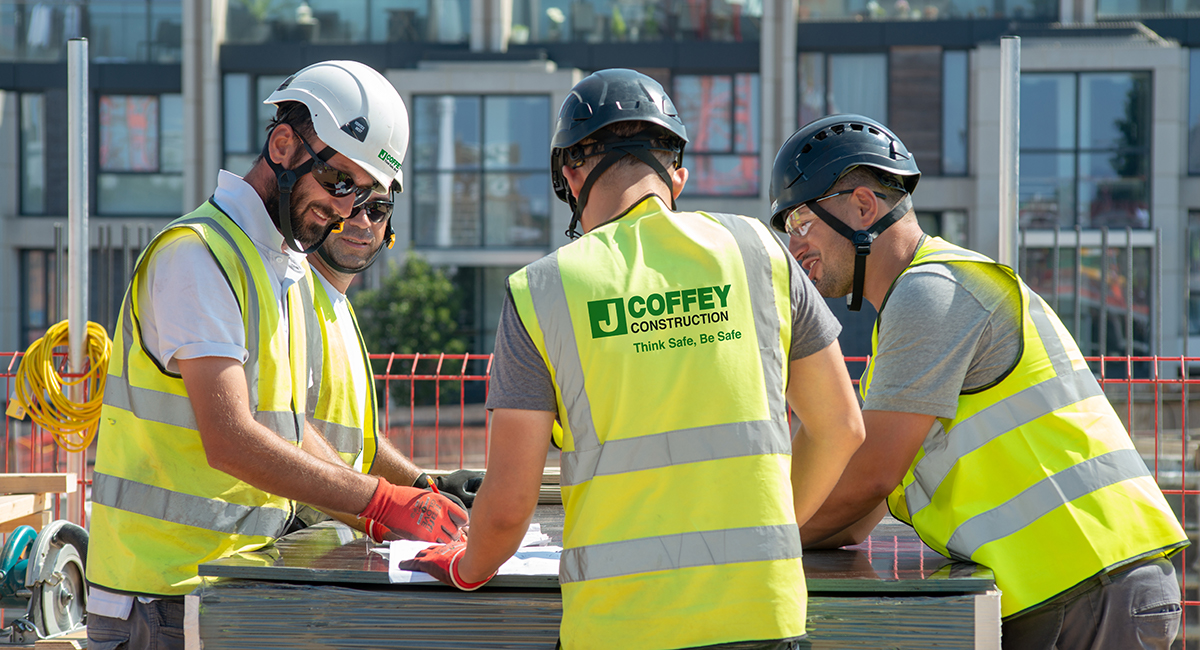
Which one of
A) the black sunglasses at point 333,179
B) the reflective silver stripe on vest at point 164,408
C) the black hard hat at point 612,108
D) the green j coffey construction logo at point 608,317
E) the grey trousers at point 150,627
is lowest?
the grey trousers at point 150,627

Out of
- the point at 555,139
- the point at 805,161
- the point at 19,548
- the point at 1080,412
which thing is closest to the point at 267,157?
the point at 555,139

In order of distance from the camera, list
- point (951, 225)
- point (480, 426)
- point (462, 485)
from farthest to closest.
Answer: point (951, 225), point (480, 426), point (462, 485)

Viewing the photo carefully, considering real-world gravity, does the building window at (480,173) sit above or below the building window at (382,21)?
below

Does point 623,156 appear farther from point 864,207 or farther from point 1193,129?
point 1193,129

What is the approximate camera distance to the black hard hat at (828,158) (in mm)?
2836

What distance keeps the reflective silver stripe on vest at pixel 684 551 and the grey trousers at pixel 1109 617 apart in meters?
0.92

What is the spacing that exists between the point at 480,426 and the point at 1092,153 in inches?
545

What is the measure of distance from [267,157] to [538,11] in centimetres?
2135

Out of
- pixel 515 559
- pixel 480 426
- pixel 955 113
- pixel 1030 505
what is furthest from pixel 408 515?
pixel 955 113

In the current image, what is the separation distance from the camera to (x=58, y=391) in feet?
17.0

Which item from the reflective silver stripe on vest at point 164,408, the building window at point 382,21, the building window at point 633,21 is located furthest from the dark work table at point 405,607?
the building window at point 382,21

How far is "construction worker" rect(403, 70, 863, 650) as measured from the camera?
1.93m

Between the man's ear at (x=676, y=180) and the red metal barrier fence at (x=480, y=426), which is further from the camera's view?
the red metal barrier fence at (x=480, y=426)

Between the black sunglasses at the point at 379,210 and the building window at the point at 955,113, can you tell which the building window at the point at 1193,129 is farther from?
the black sunglasses at the point at 379,210
